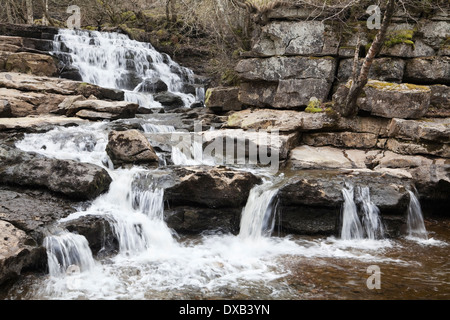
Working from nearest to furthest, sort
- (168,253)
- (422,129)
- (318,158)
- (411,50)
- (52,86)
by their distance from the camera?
(168,253), (422,129), (318,158), (411,50), (52,86)

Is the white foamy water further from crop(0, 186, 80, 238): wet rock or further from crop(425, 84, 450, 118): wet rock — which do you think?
crop(425, 84, 450, 118): wet rock

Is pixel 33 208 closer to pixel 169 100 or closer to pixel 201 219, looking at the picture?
pixel 201 219

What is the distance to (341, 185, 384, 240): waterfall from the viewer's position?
273 inches

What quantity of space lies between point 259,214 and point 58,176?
13.1 feet

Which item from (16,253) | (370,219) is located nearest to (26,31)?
(16,253)

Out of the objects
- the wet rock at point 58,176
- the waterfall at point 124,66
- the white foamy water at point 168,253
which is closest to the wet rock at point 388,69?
the white foamy water at point 168,253

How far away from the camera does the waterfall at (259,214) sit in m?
6.97

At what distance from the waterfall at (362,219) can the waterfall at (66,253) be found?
470 cm

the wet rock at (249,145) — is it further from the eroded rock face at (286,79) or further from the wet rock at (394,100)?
the wet rock at (394,100)

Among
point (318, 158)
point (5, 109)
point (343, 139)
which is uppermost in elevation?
point (5, 109)

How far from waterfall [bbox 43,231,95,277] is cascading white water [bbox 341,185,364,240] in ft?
15.4

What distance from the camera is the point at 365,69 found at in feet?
28.8

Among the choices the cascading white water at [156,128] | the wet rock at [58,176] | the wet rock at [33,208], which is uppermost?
the cascading white water at [156,128]
